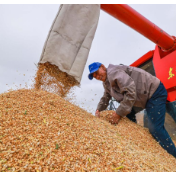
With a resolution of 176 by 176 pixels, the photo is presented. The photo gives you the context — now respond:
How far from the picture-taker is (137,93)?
9.68 ft

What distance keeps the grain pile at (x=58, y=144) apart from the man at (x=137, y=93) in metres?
0.27

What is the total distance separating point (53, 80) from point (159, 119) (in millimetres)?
2001

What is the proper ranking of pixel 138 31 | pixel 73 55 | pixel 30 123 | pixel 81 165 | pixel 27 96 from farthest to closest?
pixel 138 31
pixel 27 96
pixel 73 55
pixel 30 123
pixel 81 165

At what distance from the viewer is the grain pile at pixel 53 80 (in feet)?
8.30

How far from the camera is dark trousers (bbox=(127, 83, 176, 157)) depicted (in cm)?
266

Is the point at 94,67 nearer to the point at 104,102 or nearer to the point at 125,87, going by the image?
the point at 125,87

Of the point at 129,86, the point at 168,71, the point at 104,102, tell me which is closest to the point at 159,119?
the point at 129,86

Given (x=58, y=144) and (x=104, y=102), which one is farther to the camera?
(x=104, y=102)

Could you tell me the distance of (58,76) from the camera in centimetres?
259

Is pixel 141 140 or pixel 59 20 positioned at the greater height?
pixel 59 20

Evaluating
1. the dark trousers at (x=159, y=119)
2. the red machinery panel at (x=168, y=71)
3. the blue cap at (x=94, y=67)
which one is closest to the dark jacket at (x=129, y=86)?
the dark trousers at (x=159, y=119)

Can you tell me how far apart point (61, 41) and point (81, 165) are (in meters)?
1.64
